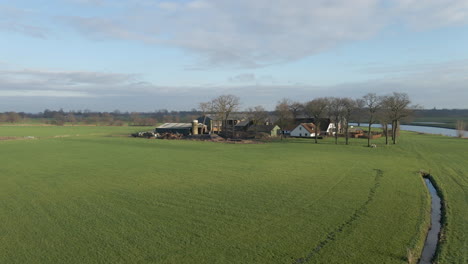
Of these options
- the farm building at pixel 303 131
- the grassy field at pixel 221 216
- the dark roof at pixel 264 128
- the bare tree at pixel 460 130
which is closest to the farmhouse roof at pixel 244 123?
the dark roof at pixel 264 128

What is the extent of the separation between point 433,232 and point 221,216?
10626 millimetres

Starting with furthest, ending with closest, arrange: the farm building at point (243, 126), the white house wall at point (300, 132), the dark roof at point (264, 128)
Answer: the farm building at point (243, 126) → the dark roof at point (264, 128) → the white house wall at point (300, 132)

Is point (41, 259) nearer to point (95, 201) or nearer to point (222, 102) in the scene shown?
point (95, 201)

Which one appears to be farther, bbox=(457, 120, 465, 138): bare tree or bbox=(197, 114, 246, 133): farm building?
bbox=(197, 114, 246, 133): farm building

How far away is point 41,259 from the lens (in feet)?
35.1

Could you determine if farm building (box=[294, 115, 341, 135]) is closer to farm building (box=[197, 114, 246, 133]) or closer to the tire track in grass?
farm building (box=[197, 114, 246, 133])

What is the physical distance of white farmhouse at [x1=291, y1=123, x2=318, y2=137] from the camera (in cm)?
7546

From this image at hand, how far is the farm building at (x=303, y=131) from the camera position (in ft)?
248

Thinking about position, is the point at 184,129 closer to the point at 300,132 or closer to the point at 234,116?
the point at 234,116

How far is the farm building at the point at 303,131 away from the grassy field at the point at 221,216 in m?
47.2

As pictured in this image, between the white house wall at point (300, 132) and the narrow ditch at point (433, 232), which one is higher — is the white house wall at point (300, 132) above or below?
above

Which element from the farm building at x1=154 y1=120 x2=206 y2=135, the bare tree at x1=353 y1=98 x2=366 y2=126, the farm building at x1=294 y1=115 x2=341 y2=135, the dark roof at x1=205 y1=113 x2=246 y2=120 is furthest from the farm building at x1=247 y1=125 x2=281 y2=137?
the bare tree at x1=353 y1=98 x2=366 y2=126

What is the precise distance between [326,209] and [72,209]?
14696mm

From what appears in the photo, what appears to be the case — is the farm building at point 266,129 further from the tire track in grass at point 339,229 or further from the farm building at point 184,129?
the tire track in grass at point 339,229
